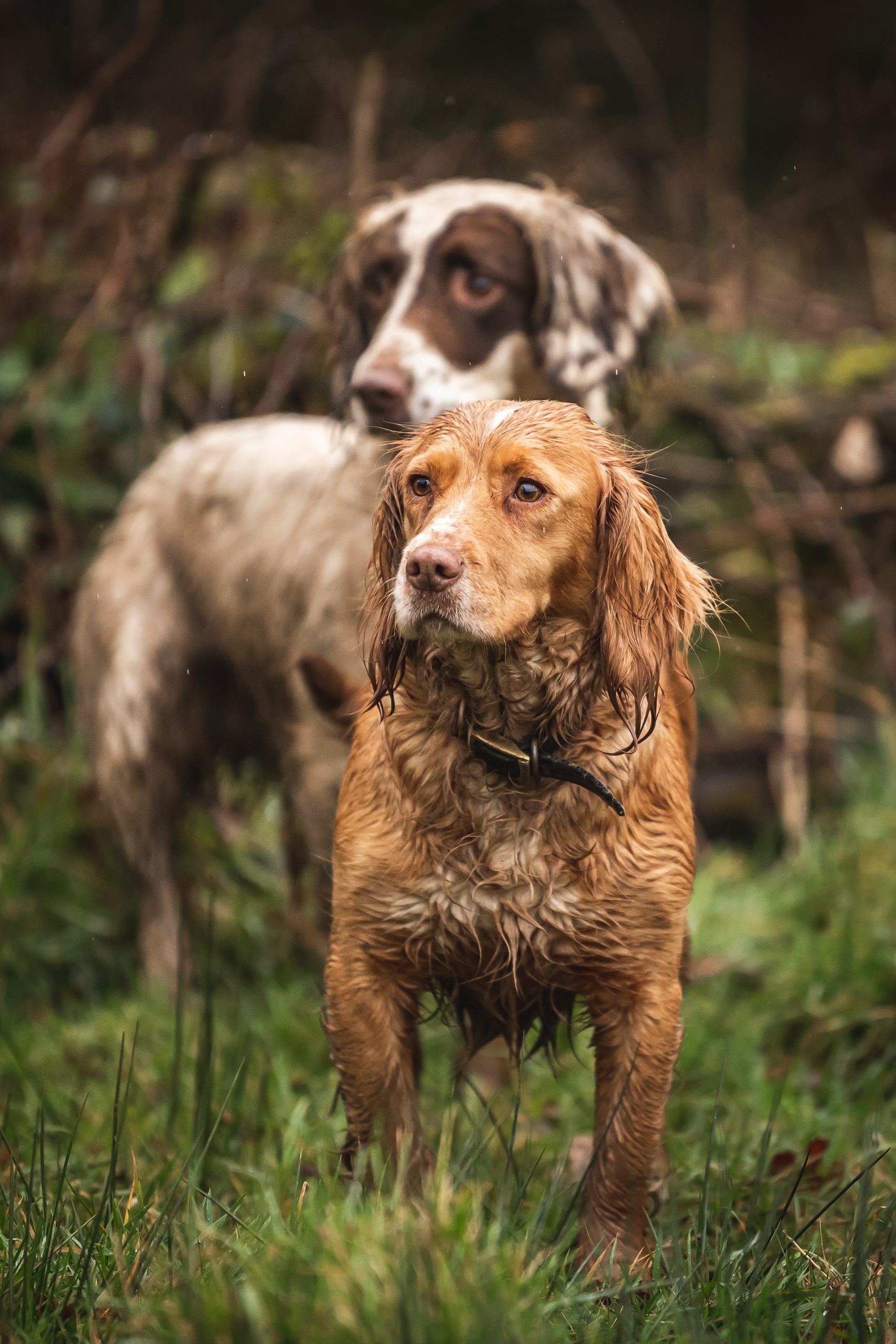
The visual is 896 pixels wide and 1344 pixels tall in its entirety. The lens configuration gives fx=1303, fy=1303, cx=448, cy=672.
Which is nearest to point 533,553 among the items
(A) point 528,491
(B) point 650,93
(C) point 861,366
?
(A) point 528,491

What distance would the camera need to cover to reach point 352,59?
6949mm

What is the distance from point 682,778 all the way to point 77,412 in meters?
3.43

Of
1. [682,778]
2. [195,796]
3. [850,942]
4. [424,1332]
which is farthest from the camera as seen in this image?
[195,796]

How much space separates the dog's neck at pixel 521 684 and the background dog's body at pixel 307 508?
3.30 feet

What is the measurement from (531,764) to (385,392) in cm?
114

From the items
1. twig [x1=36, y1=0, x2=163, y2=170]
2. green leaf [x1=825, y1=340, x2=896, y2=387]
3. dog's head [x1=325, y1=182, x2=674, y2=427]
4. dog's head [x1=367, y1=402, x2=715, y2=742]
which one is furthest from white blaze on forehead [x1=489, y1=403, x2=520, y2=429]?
green leaf [x1=825, y1=340, x2=896, y2=387]

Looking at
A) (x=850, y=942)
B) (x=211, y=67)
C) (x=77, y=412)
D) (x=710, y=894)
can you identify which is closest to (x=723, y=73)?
(x=211, y=67)

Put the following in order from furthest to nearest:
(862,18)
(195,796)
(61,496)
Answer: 1. (862,18)
2. (61,496)
3. (195,796)

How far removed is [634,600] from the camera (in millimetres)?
1777

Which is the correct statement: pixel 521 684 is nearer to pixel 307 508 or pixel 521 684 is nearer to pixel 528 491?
pixel 528 491

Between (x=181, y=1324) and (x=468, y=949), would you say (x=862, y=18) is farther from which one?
(x=181, y=1324)

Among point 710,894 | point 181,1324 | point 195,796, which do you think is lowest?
point 710,894

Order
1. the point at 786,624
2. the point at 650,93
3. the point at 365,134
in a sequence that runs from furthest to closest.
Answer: the point at 650,93, the point at 365,134, the point at 786,624

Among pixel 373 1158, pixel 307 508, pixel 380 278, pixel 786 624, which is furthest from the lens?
pixel 786 624
